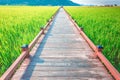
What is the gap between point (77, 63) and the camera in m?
4.47

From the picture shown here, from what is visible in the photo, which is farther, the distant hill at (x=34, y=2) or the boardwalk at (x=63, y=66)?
the distant hill at (x=34, y=2)

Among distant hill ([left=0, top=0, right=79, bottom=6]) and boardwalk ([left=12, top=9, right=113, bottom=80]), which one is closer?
boardwalk ([left=12, top=9, right=113, bottom=80])

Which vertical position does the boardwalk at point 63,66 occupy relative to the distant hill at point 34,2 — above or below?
above

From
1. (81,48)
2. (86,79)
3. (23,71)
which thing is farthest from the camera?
(81,48)

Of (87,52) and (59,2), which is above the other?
(87,52)

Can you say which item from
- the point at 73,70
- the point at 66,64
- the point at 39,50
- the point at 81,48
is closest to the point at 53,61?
the point at 66,64

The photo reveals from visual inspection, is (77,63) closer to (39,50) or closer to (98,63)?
(98,63)

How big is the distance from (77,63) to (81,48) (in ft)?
4.64

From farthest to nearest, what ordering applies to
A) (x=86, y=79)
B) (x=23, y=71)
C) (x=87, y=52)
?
(x=87, y=52), (x=23, y=71), (x=86, y=79)

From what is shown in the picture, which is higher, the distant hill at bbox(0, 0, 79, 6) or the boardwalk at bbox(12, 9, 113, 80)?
the boardwalk at bbox(12, 9, 113, 80)

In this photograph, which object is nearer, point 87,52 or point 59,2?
point 87,52

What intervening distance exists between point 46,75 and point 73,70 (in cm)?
52

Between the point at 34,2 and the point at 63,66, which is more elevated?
the point at 63,66

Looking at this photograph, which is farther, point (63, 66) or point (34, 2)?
point (34, 2)
